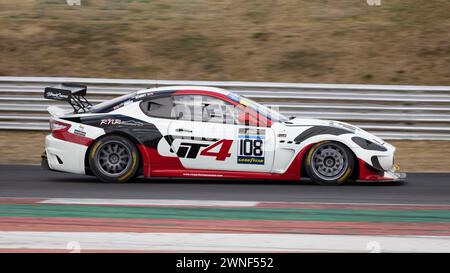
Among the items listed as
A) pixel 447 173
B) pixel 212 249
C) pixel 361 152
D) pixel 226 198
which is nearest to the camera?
pixel 212 249

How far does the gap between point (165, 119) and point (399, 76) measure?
8000mm

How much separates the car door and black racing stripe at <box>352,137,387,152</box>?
39.8 inches

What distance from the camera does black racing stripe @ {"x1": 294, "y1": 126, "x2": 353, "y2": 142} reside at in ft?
35.5

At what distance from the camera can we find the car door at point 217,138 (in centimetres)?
1081

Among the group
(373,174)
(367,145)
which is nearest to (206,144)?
(367,145)

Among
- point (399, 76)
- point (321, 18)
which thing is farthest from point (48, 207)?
point (321, 18)

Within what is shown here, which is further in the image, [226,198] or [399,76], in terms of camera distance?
[399,76]

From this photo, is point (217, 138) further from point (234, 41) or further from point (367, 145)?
point (234, 41)

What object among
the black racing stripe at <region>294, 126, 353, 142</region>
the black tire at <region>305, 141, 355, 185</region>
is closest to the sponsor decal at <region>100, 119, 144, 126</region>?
the black racing stripe at <region>294, 126, 353, 142</region>

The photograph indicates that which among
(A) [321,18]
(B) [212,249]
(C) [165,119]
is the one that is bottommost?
(B) [212,249]

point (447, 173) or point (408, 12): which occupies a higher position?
point (408, 12)

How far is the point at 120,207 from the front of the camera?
9.14 metres
